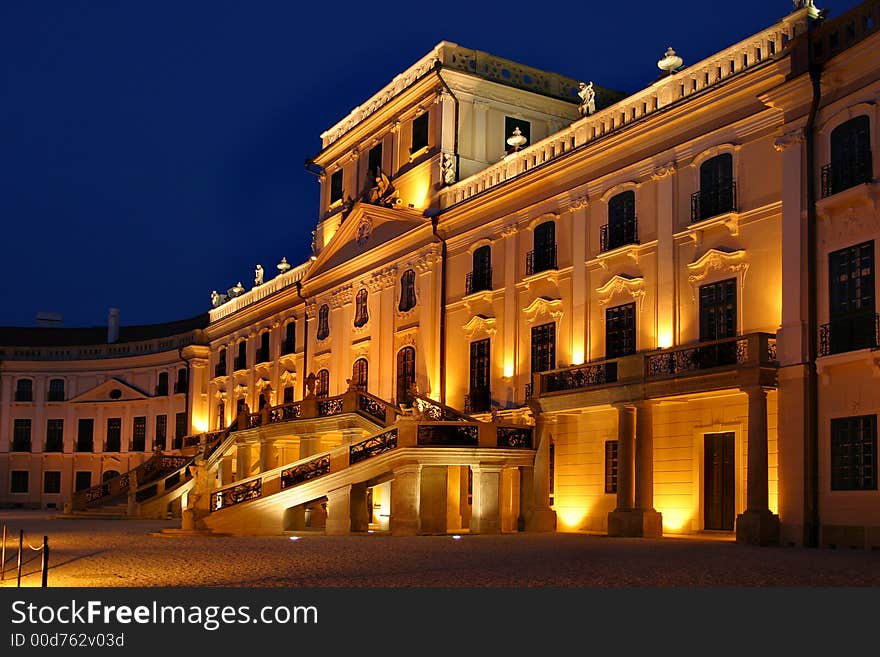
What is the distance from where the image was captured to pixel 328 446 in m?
39.2

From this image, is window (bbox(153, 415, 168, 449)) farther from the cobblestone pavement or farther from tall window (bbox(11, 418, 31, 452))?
the cobblestone pavement

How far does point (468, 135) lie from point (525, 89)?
3087mm

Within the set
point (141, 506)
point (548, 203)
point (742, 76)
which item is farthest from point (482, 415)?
point (141, 506)

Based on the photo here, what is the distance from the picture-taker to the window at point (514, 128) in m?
40.1

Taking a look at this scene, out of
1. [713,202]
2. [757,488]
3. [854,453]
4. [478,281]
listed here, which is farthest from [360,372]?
[854,453]

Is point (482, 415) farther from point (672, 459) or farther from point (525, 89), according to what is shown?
point (525, 89)

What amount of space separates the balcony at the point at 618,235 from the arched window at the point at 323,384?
59.8ft

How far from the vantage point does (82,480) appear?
6794 centimetres

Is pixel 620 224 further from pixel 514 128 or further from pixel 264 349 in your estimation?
pixel 264 349

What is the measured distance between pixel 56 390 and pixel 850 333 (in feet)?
188

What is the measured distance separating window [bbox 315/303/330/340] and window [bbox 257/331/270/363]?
6.03m

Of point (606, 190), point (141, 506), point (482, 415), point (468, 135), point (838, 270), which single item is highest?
point (468, 135)

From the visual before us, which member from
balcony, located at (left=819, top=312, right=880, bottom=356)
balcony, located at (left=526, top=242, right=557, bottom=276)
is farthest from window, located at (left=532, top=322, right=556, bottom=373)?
balcony, located at (left=819, top=312, right=880, bottom=356)

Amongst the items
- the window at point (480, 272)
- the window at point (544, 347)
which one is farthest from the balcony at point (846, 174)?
the window at point (480, 272)
